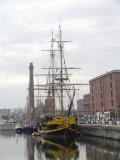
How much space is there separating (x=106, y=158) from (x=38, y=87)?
76317mm

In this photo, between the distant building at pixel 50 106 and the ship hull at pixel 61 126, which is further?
the distant building at pixel 50 106

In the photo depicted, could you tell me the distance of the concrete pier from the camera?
56.1 m

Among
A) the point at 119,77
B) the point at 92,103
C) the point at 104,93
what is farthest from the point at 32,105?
the point at 119,77

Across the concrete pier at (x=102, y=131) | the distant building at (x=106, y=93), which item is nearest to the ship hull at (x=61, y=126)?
the concrete pier at (x=102, y=131)

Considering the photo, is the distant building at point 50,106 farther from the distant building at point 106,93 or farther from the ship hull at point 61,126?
the ship hull at point 61,126

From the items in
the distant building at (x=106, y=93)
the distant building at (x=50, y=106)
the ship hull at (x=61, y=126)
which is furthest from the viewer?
the distant building at (x=106, y=93)

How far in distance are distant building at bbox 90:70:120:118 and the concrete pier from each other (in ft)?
59.4

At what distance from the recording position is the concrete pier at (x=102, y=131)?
56.1m

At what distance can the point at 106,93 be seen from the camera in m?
113

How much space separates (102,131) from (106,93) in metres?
49.0

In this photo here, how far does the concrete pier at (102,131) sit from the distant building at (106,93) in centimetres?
1811

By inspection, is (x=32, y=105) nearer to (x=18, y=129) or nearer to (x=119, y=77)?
(x=18, y=129)

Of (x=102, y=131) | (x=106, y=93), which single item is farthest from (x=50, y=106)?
(x=102, y=131)

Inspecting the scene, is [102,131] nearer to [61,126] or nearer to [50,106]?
[61,126]
